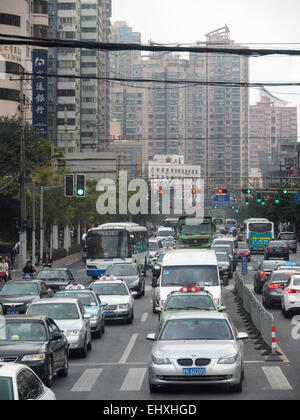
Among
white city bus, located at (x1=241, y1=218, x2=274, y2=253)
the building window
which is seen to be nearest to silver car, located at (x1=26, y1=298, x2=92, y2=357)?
white city bus, located at (x1=241, y1=218, x2=274, y2=253)

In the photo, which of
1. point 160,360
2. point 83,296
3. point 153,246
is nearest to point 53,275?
point 83,296

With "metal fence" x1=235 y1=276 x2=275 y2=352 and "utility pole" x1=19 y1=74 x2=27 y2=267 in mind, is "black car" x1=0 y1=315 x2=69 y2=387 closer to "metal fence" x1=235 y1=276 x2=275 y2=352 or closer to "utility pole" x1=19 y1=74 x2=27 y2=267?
"metal fence" x1=235 y1=276 x2=275 y2=352

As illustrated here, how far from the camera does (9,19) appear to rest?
10119 cm

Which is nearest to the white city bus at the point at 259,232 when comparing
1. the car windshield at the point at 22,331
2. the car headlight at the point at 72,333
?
Result: the car headlight at the point at 72,333

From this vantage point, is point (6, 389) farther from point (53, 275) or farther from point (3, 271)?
point (3, 271)

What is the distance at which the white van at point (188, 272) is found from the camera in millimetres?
28906

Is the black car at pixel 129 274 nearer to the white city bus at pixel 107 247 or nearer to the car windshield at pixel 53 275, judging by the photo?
the car windshield at pixel 53 275

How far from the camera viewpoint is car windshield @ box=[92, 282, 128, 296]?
31.3m

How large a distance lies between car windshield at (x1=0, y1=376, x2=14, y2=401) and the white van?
18460 mm

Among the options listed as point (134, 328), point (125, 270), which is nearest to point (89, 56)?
point (125, 270)

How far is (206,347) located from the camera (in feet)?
52.9

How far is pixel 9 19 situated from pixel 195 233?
143ft

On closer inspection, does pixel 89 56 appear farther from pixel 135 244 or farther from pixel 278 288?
pixel 278 288
